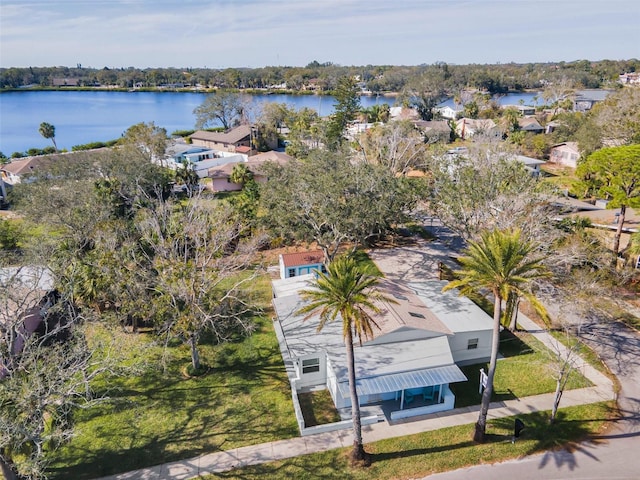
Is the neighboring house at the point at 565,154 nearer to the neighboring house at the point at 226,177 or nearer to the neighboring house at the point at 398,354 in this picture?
the neighboring house at the point at 226,177

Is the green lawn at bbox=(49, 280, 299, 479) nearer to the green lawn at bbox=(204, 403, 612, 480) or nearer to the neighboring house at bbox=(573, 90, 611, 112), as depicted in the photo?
the green lawn at bbox=(204, 403, 612, 480)

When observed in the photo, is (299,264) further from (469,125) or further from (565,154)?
(469,125)

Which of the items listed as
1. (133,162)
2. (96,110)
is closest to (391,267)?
(133,162)

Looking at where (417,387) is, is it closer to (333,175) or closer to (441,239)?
(333,175)

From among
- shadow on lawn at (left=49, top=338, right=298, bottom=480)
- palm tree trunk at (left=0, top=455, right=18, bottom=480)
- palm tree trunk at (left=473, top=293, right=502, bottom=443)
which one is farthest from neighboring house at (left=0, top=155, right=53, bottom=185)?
palm tree trunk at (left=473, top=293, right=502, bottom=443)

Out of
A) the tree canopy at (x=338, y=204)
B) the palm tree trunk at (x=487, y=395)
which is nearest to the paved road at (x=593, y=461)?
the palm tree trunk at (x=487, y=395)

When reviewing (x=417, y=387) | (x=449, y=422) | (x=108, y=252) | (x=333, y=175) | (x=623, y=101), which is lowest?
(x=449, y=422)
